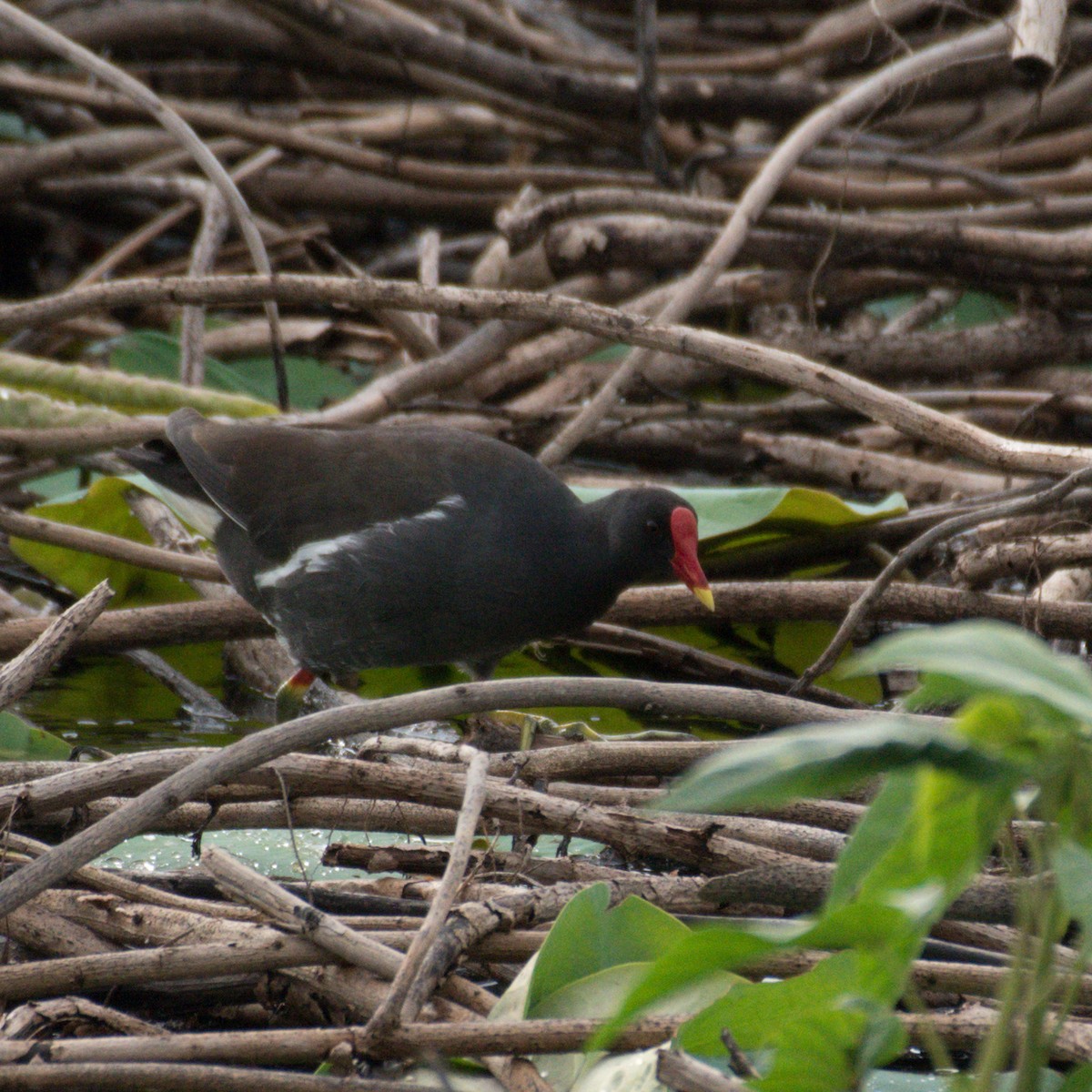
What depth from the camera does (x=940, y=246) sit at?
3.62m

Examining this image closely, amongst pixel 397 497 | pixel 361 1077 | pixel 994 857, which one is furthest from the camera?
pixel 397 497

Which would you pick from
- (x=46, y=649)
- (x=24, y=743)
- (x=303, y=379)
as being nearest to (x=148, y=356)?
(x=303, y=379)

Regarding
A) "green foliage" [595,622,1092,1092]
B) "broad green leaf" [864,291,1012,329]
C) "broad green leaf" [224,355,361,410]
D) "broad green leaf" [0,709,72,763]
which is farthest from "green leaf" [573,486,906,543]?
"green foliage" [595,622,1092,1092]

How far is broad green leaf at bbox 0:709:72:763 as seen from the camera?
2068mm

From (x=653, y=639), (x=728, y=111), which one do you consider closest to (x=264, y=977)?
(x=653, y=639)

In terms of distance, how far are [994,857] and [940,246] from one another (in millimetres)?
2257

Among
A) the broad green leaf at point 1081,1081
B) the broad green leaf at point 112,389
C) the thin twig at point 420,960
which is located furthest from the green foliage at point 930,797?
the broad green leaf at point 112,389

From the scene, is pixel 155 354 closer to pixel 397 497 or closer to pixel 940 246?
pixel 397 497

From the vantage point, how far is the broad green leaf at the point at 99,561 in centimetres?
304

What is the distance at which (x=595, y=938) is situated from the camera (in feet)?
4.25

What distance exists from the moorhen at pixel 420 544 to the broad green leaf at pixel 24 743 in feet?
2.06

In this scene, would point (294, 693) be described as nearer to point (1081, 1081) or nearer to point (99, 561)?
point (99, 561)

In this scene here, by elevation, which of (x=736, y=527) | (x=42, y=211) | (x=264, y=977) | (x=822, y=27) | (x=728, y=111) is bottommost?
(x=264, y=977)

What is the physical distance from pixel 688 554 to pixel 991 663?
76.3 inches
